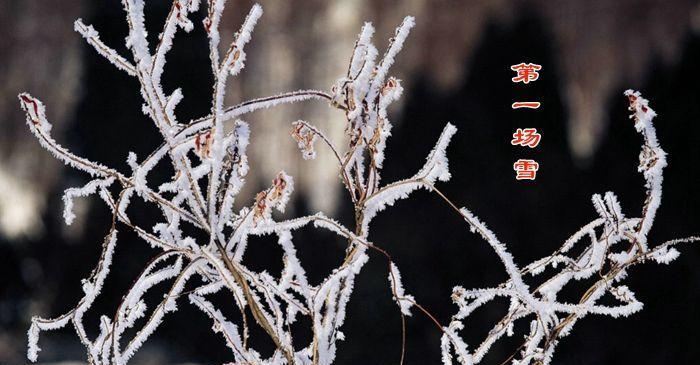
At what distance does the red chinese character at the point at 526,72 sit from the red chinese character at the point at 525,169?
0.35 m

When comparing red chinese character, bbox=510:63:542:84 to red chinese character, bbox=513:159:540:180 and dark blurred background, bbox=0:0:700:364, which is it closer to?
dark blurred background, bbox=0:0:700:364

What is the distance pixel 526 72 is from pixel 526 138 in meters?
Result: 0.30

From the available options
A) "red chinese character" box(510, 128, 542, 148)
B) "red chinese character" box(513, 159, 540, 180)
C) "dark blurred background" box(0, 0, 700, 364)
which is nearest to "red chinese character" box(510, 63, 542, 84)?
"dark blurred background" box(0, 0, 700, 364)

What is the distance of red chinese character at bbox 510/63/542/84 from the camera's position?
3.38 meters

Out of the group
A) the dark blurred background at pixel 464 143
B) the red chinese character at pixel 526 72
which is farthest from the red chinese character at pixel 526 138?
the red chinese character at pixel 526 72

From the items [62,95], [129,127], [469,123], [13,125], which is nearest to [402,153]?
[469,123]

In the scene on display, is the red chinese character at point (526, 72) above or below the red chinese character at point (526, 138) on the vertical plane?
above

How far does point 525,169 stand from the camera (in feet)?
11.0

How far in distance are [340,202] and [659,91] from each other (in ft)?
4.95

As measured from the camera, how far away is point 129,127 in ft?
15.5

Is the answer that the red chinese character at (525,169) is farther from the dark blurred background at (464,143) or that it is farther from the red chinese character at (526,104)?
the red chinese character at (526,104)

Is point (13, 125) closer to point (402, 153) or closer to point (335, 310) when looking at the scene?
point (402, 153)

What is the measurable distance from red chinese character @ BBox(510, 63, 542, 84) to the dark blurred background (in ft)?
0.10

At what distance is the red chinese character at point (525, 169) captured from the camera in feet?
10.9
